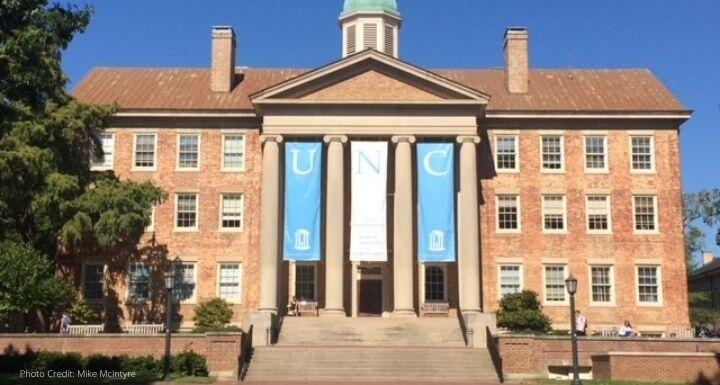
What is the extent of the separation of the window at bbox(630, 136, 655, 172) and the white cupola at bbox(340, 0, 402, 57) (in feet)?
43.8

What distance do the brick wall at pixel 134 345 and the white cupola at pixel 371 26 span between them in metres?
21.0

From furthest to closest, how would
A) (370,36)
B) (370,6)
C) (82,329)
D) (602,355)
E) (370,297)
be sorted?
A: (370,6) < (370,36) < (370,297) < (82,329) < (602,355)

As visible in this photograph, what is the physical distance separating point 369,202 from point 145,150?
1205 cm

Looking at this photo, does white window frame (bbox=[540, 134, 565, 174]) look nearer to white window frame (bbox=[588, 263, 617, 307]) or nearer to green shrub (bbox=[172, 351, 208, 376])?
white window frame (bbox=[588, 263, 617, 307])

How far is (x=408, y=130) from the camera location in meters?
40.7

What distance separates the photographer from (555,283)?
4212cm

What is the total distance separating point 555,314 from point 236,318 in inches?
593

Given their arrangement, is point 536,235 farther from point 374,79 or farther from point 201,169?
point 201,169

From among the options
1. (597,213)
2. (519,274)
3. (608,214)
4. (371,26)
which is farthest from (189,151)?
(608,214)

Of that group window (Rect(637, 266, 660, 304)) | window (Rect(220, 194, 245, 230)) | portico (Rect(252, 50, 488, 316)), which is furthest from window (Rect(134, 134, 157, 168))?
window (Rect(637, 266, 660, 304))

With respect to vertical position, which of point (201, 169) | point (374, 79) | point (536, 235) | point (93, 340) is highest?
point (374, 79)

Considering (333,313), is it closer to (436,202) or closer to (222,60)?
(436,202)

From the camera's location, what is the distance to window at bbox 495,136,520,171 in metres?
43.2

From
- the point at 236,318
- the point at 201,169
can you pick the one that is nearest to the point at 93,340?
the point at 236,318
